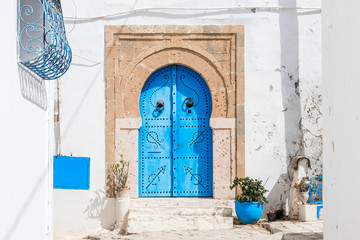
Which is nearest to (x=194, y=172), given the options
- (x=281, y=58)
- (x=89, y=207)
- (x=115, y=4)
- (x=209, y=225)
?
(x=209, y=225)

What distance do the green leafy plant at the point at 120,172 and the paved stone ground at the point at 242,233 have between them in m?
0.71

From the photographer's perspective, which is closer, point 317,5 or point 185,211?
point 185,211

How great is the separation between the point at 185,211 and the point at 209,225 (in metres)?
0.42

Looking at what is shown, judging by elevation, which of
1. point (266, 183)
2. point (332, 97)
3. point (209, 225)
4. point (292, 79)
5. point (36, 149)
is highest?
point (292, 79)

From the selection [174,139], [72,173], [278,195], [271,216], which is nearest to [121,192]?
[72,173]

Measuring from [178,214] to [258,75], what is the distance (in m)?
2.40

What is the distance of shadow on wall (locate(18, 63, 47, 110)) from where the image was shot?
4.04 meters

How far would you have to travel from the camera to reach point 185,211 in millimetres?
7395

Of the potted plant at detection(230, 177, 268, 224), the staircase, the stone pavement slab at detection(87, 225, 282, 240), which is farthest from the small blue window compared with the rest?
the potted plant at detection(230, 177, 268, 224)

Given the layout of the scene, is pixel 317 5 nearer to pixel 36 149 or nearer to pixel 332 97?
pixel 332 97

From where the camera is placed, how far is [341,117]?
3.43 m

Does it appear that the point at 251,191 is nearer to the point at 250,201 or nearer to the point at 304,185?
the point at 250,201

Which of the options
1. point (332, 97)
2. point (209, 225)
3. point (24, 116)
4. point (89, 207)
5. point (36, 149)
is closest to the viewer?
point (332, 97)

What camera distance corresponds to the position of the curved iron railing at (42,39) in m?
4.15
